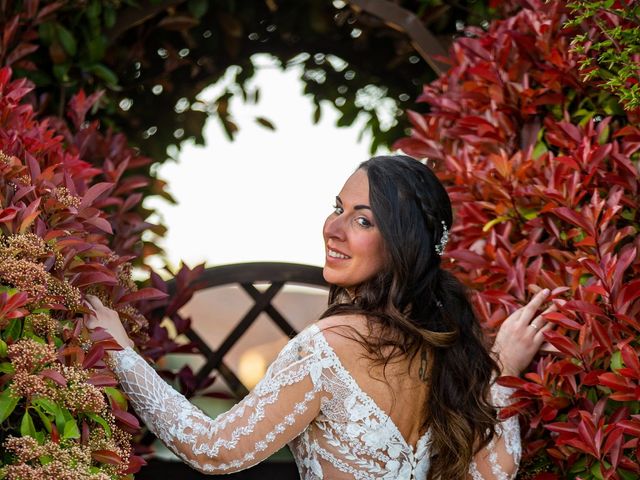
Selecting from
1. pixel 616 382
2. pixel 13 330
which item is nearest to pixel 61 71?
pixel 13 330

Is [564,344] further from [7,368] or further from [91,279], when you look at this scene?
[7,368]

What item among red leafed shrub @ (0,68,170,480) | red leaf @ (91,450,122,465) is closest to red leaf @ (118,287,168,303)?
red leafed shrub @ (0,68,170,480)

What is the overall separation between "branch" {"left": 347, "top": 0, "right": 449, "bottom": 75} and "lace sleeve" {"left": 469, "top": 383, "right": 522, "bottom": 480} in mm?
1537

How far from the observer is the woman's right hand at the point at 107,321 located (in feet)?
7.27

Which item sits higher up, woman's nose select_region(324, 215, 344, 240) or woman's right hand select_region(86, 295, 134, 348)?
woman's right hand select_region(86, 295, 134, 348)

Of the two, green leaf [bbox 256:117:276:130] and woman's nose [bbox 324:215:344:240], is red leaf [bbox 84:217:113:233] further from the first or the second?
green leaf [bbox 256:117:276:130]

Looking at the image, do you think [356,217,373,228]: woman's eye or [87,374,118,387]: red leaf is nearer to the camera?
[87,374,118,387]: red leaf

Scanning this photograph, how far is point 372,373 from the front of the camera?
2.26 meters

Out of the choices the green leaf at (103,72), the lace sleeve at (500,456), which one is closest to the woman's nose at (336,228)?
the lace sleeve at (500,456)

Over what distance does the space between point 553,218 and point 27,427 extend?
4.81 feet

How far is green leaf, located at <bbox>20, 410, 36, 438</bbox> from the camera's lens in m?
1.86

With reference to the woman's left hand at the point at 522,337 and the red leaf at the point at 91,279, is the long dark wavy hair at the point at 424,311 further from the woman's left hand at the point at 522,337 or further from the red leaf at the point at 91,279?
the red leaf at the point at 91,279

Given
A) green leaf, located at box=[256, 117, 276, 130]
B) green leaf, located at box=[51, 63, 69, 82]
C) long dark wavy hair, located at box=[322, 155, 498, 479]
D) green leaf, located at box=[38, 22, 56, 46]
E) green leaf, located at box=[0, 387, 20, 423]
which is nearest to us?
green leaf, located at box=[0, 387, 20, 423]

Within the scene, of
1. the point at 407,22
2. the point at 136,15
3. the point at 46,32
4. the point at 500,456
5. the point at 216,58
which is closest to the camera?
the point at 500,456
